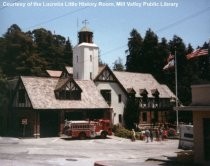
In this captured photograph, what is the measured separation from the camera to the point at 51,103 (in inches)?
1709

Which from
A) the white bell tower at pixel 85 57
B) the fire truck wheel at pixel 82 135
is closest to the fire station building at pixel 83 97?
the white bell tower at pixel 85 57

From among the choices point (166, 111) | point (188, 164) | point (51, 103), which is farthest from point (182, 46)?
point (188, 164)

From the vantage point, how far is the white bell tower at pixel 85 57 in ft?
188

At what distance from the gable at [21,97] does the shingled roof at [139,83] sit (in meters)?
17.4

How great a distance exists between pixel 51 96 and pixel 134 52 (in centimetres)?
3961

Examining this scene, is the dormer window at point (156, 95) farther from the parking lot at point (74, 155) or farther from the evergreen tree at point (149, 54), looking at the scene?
the parking lot at point (74, 155)

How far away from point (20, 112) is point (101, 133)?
10.7 metres

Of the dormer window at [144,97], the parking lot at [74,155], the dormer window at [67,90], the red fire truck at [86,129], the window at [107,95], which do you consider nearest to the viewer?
the parking lot at [74,155]

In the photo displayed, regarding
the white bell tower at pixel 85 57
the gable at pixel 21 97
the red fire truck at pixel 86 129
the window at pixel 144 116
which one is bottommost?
the red fire truck at pixel 86 129

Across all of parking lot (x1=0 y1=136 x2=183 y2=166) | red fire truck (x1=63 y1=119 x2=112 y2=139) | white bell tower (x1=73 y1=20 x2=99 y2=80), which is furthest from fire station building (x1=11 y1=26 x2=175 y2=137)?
parking lot (x1=0 y1=136 x2=183 y2=166)

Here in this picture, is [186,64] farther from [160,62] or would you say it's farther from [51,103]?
[51,103]

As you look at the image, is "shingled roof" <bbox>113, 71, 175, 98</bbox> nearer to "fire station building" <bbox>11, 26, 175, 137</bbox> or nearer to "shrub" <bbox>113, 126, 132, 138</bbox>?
"fire station building" <bbox>11, 26, 175, 137</bbox>

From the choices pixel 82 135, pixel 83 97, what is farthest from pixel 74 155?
pixel 83 97

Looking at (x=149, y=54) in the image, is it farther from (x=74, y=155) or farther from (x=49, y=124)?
(x=74, y=155)
